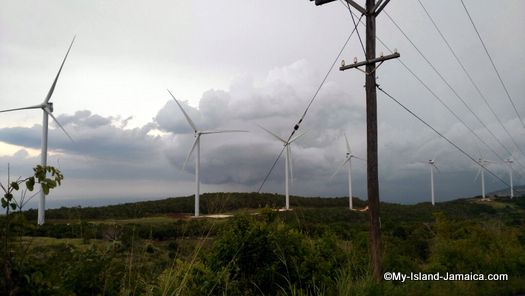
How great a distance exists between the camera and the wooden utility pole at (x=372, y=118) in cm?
1046

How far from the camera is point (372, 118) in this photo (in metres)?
10.8

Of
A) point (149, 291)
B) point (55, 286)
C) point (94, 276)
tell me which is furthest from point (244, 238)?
point (55, 286)

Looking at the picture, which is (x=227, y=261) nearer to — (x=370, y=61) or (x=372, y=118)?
(x=372, y=118)

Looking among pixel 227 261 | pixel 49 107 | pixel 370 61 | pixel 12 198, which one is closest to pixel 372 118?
pixel 370 61

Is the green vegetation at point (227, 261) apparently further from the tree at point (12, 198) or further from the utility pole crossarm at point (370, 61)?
the utility pole crossarm at point (370, 61)

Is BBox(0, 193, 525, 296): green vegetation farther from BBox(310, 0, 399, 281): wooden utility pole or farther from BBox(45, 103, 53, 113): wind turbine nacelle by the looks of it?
BBox(45, 103, 53, 113): wind turbine nacelle

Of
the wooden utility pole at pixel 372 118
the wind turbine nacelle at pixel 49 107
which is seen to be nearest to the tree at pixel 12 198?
the wooden utility pole at pixel 372 118

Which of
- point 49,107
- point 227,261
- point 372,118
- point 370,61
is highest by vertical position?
point 49,107

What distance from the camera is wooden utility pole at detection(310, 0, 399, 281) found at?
34.3 ft

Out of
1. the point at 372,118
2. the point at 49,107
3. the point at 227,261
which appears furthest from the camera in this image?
the point at 49,107

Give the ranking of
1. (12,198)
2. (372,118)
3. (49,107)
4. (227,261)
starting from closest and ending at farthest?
1. (12,198)
2. (227,261)
3. (372,118)
4. (49,107)

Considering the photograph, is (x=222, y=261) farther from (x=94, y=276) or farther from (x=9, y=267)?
(x=9, y=267)

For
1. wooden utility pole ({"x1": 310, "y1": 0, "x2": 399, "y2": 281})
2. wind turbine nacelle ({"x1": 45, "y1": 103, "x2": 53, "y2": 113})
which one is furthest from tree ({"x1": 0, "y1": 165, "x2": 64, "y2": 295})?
wind turbine nacelle ({"x1": 45, "y1": 103, "x2": 53, "y2": 113})

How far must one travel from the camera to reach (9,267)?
3.04 m
